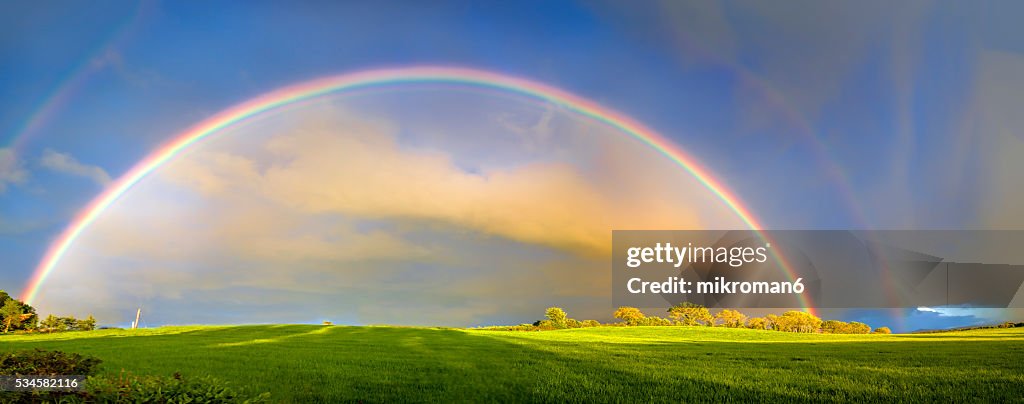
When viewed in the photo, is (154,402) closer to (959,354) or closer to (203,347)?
(203,347)

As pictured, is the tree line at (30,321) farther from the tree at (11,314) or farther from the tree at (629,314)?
the tree at (629,314)

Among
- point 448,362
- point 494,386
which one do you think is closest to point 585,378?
point 494,386

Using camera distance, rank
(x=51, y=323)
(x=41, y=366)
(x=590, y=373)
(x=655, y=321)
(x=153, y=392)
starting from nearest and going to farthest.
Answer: (x=153, y=392), (x=41, y=366), (x=590, y=373), (x=51, y=323), (x=655, y=321)

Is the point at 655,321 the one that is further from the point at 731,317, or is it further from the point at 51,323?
the point at 51,323

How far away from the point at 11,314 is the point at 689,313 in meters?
95.8

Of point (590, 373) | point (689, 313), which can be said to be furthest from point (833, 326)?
point (590, 373)

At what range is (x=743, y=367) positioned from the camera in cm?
2089

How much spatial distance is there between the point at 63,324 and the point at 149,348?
4969 centimetres

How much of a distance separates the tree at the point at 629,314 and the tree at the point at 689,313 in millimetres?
5756

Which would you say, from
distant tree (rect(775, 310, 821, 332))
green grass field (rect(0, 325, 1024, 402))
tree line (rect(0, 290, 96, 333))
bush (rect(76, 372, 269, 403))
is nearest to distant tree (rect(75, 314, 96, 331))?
tree line (rect(0, 290, 96, 333))

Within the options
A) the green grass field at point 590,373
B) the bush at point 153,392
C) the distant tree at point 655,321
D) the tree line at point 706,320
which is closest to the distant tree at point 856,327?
the tree line at point 706,320

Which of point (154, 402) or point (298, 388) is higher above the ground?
point (154, 402)

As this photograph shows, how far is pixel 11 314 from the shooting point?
2670 inches

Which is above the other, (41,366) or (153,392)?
(153,392)
